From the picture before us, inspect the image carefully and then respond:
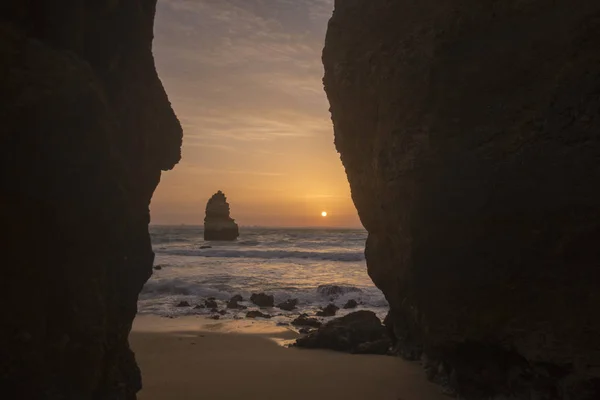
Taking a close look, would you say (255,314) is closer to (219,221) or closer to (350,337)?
(350,337)

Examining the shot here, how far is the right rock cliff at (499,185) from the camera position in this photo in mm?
5711

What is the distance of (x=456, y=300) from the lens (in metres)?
6.75

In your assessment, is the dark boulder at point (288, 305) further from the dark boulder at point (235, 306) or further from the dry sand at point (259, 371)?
the dry sand at point (259, 371)

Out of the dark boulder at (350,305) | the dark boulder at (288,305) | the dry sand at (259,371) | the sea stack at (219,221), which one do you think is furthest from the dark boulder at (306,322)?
the sea stack at (219,221)

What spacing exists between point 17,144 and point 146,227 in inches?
108

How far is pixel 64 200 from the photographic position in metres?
4.61

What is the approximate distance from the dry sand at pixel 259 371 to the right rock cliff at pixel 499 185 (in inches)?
37.5

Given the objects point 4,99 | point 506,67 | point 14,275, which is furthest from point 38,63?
point 506,67

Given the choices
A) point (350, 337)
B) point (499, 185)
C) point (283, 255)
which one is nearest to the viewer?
point (499, 185)

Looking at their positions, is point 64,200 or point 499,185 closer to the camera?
point 64,200

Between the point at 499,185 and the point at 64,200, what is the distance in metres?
5.09

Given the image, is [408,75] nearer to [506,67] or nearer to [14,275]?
[506,67]

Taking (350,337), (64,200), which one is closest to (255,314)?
(350,337)

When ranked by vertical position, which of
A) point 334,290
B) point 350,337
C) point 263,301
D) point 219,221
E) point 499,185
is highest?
point 499,185
